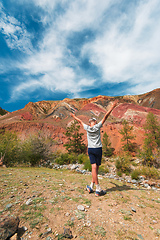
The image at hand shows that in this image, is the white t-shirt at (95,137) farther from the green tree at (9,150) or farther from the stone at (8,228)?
the green tree at (9,150)

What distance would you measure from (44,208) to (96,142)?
76.1 inches

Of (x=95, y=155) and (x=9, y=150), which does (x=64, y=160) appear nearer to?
(x=9, y=150)

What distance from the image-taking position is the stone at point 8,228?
142 centimetres

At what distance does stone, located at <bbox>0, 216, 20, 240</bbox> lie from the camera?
4.66 ft

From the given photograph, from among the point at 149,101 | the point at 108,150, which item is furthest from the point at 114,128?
the point at 149,101

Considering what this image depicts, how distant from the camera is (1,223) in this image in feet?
5.09

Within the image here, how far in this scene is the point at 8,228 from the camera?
152cm

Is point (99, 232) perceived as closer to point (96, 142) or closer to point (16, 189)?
point (96, 142)

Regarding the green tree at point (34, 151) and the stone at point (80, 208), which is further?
the green tree at point (34, 151)

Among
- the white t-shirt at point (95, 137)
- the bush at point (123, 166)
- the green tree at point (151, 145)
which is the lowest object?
the bush at point (123, 166)

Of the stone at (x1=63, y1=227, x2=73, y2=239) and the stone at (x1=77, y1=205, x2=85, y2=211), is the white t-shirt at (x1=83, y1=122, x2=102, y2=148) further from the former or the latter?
the stone at (x1=63, y1=227, x2=73, y2=239)

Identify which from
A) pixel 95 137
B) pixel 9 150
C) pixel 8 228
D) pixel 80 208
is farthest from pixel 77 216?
pixel 9 150

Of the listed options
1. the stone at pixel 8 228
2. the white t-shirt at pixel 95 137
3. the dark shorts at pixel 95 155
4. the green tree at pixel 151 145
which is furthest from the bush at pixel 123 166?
the stone at pixel 8 228

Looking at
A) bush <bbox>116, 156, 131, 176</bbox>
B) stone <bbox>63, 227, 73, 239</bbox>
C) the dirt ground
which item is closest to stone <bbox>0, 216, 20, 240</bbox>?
the dirt ground
